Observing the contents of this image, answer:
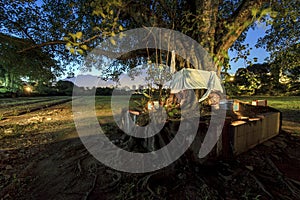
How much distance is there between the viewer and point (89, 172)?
288cm

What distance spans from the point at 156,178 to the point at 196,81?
228 centimetres

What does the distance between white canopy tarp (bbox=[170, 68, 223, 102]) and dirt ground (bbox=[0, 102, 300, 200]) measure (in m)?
1.61

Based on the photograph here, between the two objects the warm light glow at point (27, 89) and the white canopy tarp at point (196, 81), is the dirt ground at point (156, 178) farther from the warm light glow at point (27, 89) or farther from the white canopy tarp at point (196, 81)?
the warm light glow at point (27, 89)

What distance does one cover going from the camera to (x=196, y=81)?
11.3 feet

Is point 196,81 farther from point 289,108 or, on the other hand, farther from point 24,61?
point 289,108

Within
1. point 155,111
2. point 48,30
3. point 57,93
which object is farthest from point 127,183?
point 57,93

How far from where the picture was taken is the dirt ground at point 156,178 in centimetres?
220

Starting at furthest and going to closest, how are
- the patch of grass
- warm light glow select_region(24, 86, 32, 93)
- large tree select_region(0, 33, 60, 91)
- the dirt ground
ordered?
warm light glow select_region(24, 86, 32, 93)
the patch of grass
large tree select_region(0, 33, 60, 91)
the dirt ground

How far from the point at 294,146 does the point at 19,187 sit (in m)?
6.29

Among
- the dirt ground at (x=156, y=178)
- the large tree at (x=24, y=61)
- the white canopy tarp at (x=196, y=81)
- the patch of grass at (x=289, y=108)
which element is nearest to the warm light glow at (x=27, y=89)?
the large tree at (x=24, y=61)

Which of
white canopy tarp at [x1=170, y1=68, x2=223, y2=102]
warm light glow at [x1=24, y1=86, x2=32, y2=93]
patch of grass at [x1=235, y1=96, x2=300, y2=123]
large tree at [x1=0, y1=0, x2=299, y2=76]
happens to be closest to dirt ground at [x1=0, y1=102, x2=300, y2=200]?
white canopy tarp at [x1=170, y1=68, x2=223, y2=102]

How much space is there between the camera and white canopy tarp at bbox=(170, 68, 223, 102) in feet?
11.2

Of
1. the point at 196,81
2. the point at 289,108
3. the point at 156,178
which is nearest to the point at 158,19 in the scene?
the point at 196,81

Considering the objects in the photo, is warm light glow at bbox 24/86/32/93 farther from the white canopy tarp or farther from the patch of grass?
the patch of grass
